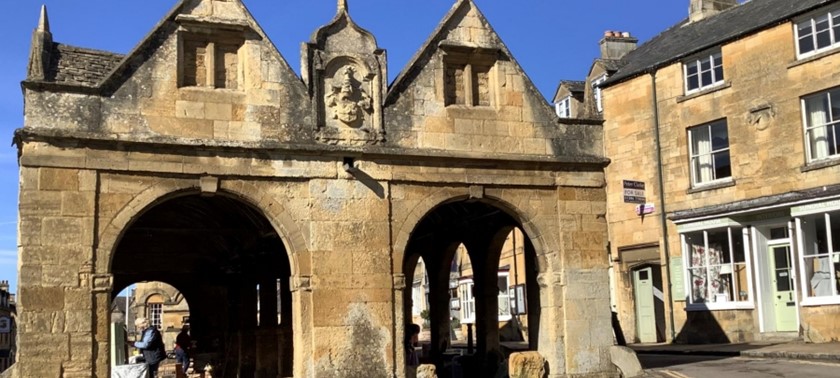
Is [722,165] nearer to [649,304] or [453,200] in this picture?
[649,304]

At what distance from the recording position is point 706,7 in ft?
82.5

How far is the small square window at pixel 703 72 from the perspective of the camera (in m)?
22.0

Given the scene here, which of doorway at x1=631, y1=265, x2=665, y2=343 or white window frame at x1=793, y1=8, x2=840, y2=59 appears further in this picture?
doorway at x1=631, y1=265, x2=665, y2=343

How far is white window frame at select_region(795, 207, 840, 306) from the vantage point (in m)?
17.9

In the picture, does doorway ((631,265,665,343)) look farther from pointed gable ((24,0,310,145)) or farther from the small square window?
pointed gable ((24,0,310,145))

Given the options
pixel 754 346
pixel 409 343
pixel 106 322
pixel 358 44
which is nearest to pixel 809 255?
pixel 754 346

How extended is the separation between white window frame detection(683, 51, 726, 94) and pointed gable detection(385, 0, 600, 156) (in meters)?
8.96

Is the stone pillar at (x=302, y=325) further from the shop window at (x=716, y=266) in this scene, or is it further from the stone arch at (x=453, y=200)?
the shop window at (x=716, y=266)

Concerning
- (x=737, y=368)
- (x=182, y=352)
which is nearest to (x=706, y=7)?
(x=737, y=368)

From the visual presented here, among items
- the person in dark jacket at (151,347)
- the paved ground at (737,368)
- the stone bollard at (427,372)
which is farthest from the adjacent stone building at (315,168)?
the person in dark jacket at (151,347)

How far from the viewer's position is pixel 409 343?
14.1 meters

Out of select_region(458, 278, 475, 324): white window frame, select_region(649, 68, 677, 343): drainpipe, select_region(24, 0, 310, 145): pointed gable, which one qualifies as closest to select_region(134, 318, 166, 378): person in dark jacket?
select_region(24, 0, 310, 145): pointed gable

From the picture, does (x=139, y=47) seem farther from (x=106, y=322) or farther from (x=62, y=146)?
(x=106, y=322)

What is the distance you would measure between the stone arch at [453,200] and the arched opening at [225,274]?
4.31 m
